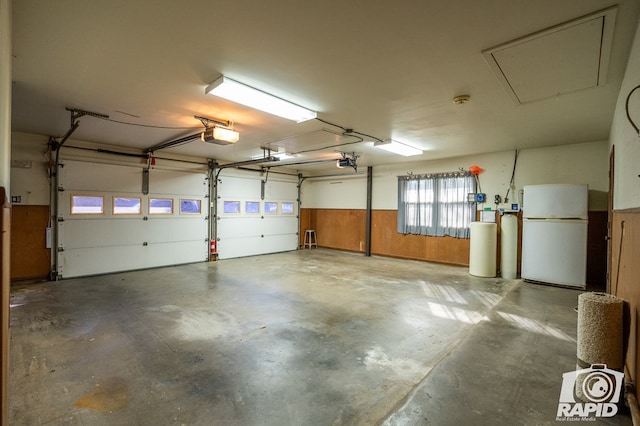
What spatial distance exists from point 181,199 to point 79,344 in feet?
14.4

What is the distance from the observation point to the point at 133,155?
6016 mm

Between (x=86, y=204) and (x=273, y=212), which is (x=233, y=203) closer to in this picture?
(x=273, y=212)

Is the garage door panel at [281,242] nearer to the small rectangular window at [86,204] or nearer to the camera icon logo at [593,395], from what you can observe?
the small rectangular window at [86,204]

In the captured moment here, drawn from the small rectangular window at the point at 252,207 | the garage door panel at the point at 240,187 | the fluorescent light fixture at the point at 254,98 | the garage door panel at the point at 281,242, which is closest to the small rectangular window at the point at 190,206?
the garage door panel at the point at 240,187

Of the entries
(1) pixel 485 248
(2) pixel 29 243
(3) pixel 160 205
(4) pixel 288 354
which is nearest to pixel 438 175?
(1) pixel 485 248

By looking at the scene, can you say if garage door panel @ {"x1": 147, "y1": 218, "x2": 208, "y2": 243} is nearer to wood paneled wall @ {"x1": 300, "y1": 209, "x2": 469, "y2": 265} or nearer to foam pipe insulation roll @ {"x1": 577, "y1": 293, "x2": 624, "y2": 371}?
wood paneled wall @ {"x1": 300, "y1": 209, "x2": 469, "y2": 265}

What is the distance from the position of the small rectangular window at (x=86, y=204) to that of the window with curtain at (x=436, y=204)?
6.61 m

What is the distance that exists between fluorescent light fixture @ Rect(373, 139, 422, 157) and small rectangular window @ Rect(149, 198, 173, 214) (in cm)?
468

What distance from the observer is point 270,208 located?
28.9ft

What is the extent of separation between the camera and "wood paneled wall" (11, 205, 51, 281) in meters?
4.95

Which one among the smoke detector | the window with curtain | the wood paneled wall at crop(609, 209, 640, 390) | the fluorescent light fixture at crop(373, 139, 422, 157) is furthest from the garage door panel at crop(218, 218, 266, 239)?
the wood paneled wall at crop(609, 209, 640, 390)

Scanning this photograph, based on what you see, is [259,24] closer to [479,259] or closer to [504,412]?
[504,412]

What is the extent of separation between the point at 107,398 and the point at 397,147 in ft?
17.4

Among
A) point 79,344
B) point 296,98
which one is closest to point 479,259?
point 296,98
